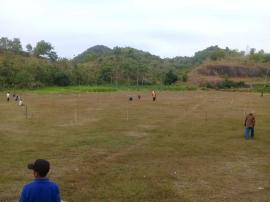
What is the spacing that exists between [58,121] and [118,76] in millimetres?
87945

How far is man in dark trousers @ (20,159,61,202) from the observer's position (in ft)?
19.1

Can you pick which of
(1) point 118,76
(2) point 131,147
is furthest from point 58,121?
(1) point 118,76

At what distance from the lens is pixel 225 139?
75.8 feet

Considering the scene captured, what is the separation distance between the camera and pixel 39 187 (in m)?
5.86

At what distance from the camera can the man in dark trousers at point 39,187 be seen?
584 cm

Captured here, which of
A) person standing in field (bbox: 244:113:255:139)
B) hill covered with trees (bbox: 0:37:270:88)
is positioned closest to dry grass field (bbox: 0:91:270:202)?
person standing in field (bbox: 244:113:255:139)

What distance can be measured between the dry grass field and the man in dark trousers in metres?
6.17

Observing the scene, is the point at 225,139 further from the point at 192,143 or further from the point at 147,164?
the point at 147,164

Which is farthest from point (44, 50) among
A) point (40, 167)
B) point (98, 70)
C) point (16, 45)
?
point (40, 167)

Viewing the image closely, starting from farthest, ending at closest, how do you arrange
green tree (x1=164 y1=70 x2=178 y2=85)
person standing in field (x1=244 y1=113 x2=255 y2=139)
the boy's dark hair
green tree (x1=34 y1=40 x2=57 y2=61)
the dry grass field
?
1. green tree (x1=34 y1=40 x2=57 y2=61)
2. green tree (x1=164 y1=70 x2=178 y2=85)
3. person standing in field (x1=244 y1=113 x2=255 y2=139)
4. the dry grass field
5. the boy's dark hair

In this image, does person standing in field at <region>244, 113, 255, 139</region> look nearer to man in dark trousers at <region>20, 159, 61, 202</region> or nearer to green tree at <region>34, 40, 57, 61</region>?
man in dark trousers at <region>20, 159, 61, 202</region>

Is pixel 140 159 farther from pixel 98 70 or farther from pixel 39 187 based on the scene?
pixel 98 70

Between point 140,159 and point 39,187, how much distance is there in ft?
38.4

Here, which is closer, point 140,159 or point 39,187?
point 39,187
